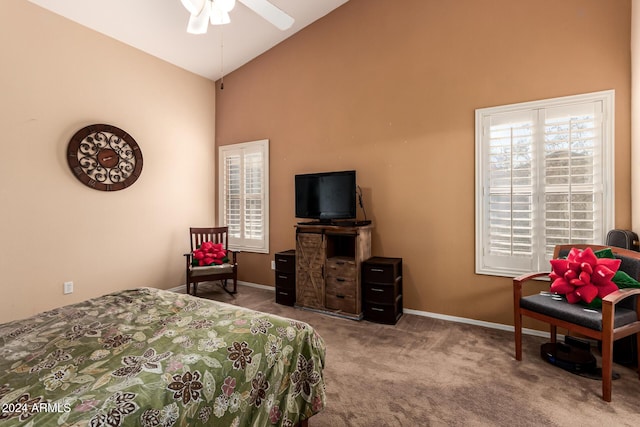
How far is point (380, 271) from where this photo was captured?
333cm

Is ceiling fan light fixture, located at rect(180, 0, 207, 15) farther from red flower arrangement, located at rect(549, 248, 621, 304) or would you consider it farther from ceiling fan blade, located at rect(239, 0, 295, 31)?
red flower arrangement, located at rect(549, 248, 621, 304)

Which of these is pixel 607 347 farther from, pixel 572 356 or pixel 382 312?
pixel 382 312

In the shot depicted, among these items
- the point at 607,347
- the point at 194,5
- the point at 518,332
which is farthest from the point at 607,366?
the point at 194,5

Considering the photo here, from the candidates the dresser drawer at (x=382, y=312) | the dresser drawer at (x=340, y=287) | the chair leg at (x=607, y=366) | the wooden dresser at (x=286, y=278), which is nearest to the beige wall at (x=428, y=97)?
the dresser drawer at (x=382, y=312)

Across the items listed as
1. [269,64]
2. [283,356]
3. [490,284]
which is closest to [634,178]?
[490,284]

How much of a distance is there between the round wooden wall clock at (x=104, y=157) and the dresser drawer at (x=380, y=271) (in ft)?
10.4

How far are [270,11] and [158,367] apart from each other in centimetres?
263

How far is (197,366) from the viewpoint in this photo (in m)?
1.21

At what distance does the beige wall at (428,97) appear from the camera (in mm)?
2779

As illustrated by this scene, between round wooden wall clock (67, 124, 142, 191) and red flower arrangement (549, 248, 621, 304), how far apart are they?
4.67 metres

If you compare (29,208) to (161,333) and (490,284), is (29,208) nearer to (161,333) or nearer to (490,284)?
(161,333)

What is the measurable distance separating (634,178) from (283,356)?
3.14 m

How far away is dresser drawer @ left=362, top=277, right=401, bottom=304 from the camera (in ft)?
10.8

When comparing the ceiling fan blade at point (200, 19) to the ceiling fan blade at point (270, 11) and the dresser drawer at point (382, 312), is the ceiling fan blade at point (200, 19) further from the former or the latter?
the dresser drawer at point (382, 312)
